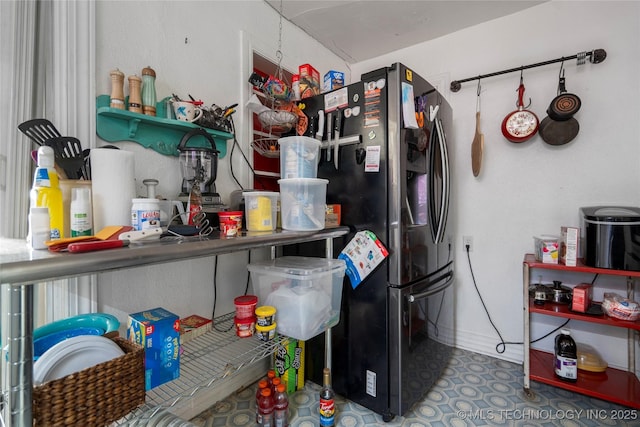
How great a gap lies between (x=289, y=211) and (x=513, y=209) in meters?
1.67

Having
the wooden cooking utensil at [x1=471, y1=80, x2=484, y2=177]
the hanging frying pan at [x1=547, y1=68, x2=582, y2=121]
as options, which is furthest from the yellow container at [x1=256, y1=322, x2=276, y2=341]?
the hanging frying pan at [x1=547, y1=68, x2=582, y2=121]

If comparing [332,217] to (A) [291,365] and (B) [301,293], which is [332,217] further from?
(A) [291,365]

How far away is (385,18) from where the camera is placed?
6.88 feet

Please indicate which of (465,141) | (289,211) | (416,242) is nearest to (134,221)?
(289,211)

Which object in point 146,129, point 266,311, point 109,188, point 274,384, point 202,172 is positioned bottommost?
point 274,384

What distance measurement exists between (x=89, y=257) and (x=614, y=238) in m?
2.19

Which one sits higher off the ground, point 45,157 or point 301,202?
point 45,157

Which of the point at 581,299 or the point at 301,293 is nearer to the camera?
the point at 301,293

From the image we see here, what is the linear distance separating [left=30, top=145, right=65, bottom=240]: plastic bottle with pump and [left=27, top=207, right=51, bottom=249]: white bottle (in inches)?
0.9

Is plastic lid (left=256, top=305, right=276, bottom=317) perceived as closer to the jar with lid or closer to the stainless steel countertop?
the stainless steel countertop

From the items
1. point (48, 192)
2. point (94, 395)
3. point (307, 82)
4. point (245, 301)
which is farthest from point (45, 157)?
point (307, 82)

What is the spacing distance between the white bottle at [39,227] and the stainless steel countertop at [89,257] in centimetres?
3

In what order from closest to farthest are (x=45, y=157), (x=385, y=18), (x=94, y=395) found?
(x=94, y=395), (x=45, y=157), (x=385, y=18)

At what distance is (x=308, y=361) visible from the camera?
5.94 feet
